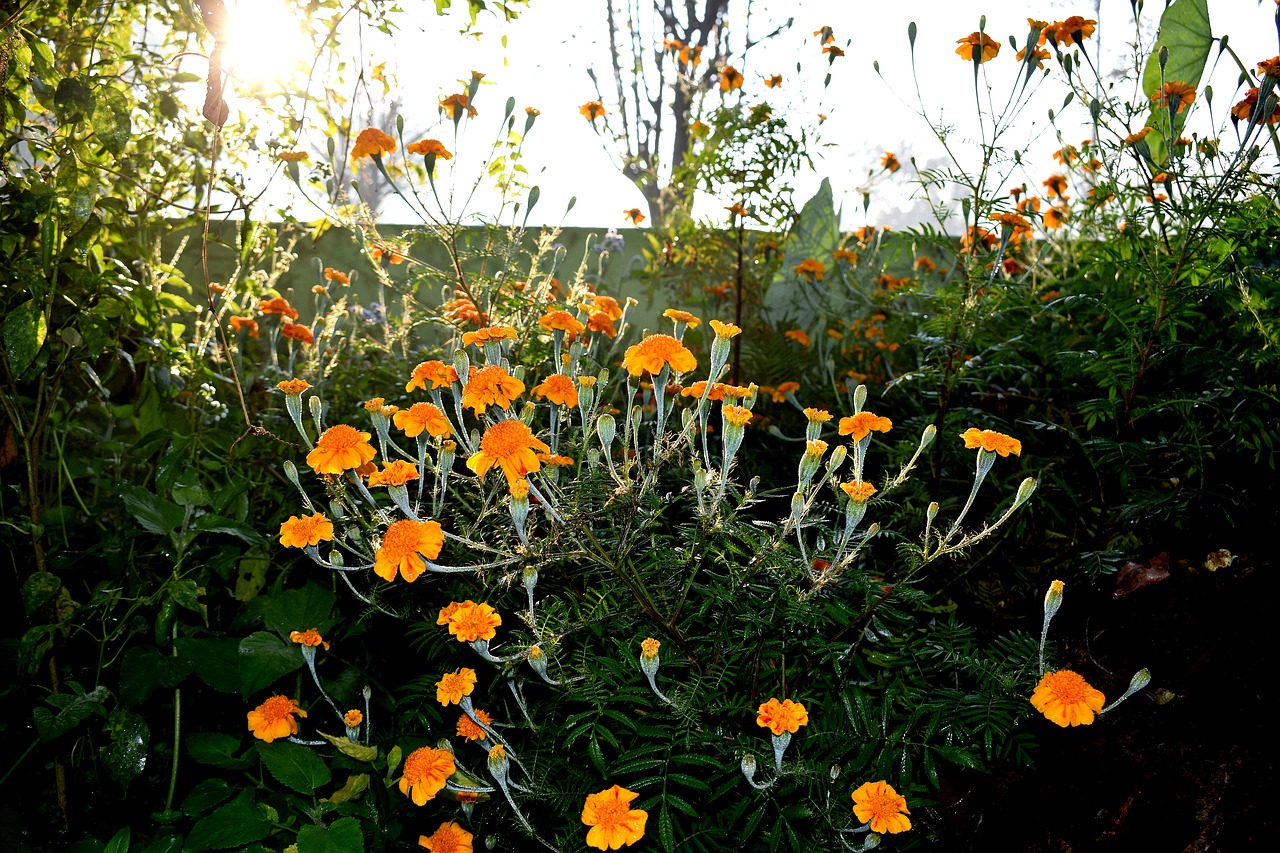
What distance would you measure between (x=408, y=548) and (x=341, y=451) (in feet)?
0.62

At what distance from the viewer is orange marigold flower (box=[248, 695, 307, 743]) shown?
137cm

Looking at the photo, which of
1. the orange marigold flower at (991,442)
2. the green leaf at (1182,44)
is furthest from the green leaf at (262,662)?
the green leaf at (1182,44)

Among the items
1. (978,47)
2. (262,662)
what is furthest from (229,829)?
(978,47)

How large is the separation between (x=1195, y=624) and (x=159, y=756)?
184 cm

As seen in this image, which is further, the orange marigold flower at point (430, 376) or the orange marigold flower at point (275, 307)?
the orange marigold flower at point (275, 307)

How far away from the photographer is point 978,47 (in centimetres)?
180

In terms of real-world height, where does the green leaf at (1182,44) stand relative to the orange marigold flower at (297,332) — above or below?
above

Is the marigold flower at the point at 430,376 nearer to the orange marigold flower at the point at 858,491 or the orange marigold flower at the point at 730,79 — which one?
the orange marigold flower at the point at 858,491

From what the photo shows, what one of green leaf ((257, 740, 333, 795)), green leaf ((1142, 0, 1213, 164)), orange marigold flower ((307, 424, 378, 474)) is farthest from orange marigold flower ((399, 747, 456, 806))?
green leaf ((1142, 0, 1213, 164))

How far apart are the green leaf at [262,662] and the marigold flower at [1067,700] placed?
1138 millimetres

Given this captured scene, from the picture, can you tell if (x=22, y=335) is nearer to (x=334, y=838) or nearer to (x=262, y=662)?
(x=262, y=662)

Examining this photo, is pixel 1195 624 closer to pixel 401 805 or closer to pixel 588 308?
pixel 588 308

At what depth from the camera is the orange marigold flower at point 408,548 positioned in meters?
1.11

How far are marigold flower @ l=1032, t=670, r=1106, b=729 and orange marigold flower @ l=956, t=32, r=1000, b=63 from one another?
1284mm
